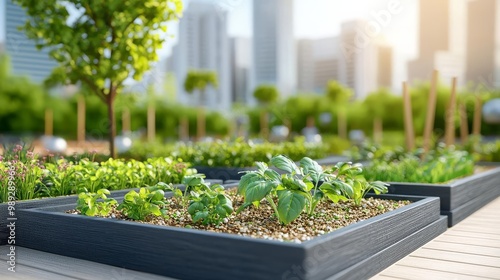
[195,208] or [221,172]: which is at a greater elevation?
[195,208]

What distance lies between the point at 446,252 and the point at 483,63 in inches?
1876

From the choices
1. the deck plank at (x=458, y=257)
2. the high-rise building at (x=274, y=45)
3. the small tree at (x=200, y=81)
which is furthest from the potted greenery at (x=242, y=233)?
the high-rise building at (x=274, y=45)

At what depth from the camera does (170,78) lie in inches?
1804

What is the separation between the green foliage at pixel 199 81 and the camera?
27.5 meters

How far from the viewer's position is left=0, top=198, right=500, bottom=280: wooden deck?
10.1ft

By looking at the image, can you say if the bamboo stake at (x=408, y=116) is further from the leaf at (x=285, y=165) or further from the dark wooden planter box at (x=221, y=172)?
the leaf at (x=285, y=165)

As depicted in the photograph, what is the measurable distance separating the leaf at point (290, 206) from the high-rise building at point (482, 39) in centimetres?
4330

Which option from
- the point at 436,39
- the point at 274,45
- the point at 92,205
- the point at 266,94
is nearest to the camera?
the point at 92,205

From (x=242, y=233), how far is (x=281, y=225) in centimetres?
33

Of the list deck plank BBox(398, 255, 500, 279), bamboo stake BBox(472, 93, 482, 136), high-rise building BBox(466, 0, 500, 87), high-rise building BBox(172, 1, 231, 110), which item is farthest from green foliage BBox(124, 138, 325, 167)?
high-rise building BBox(466, 0, 500, 87)

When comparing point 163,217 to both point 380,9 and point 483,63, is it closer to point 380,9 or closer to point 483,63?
point 380,9

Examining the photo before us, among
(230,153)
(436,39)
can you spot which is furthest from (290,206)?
(436,39)

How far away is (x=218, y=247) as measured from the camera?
2.80m

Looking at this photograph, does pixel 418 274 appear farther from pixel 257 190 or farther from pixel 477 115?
pixel 477 115
